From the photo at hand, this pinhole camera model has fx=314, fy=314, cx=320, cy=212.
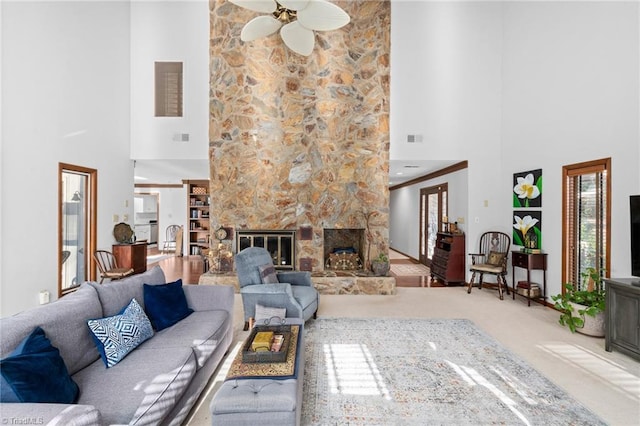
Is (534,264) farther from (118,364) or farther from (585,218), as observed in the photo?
(118,364)

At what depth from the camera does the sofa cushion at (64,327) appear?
5.43 feet

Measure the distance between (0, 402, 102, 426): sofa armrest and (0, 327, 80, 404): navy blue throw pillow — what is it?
0.07 m

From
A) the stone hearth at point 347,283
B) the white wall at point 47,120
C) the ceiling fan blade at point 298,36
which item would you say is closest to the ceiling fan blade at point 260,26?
the ceiling fan blade at point 298,36

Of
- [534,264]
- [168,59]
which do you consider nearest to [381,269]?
[534,264]

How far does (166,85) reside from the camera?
19.1 feet

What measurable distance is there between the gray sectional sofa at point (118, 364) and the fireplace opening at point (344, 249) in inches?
131

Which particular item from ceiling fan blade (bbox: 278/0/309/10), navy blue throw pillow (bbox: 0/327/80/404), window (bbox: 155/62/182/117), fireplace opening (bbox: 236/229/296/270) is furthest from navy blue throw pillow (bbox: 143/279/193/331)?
window (bbox: 155/62/182/117)

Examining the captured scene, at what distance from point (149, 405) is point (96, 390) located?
1.14ft

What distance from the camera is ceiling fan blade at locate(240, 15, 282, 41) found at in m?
3.52

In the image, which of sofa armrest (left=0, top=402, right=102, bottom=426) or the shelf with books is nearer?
sofa armrest (left=0, top=402, right=102, bottom=426)

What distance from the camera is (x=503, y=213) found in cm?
575

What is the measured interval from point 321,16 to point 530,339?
13.7 feet

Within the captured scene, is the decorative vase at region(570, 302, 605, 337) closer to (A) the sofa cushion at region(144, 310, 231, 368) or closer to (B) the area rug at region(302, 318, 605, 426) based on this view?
(B) the area rug at region(302, 318, 605, 426)

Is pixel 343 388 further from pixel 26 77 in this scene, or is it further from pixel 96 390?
pixel 26 77
